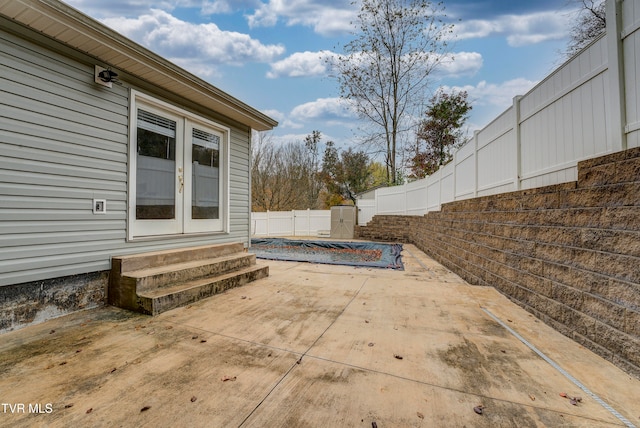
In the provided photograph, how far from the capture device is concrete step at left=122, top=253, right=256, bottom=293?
2.74 m

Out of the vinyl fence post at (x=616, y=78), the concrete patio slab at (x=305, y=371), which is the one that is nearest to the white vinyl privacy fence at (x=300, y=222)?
the concrete patio slab at (x=305, y=371)

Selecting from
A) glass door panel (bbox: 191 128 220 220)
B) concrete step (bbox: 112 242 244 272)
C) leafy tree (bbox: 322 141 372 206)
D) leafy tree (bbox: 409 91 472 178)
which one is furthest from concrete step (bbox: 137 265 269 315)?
leafy tree (bbox: 322 141 372 206)

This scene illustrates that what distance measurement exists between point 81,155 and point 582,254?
14.8ft

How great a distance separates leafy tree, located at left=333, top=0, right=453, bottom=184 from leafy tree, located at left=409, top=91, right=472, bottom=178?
0.91 m

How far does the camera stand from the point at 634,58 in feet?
6.01

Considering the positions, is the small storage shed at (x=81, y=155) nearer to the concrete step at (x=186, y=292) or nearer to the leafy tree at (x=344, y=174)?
the concrete step at (x=186, y=292)

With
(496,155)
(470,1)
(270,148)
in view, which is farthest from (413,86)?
(496,155)

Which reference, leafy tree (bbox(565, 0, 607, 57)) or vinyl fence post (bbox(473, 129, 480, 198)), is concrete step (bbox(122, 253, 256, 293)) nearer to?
vinyl fence post (bbox(473, 129, 480, 198))

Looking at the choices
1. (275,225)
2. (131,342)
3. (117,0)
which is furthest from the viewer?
(275,225)

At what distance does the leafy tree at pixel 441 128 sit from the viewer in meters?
13.0

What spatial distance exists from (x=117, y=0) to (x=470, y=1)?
26.2 ft

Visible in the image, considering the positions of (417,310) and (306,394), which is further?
(417,310)

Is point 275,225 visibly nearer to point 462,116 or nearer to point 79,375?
point 462,116

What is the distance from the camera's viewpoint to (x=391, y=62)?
1362 centimetres
